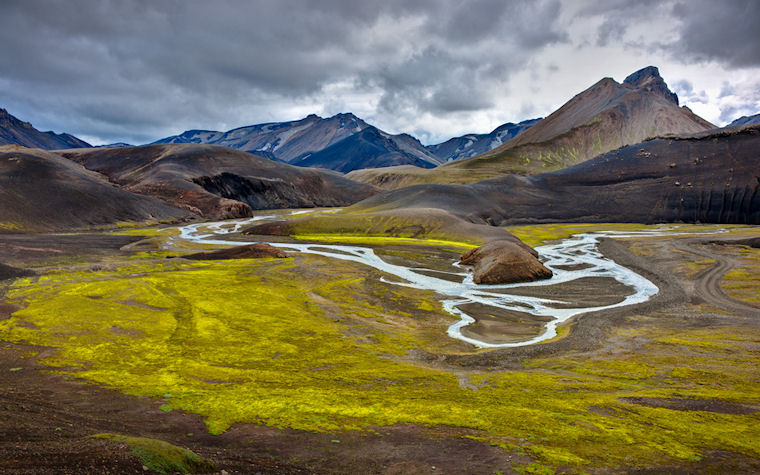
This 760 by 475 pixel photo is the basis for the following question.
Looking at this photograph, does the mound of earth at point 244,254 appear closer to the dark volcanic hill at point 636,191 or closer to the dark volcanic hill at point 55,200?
the dark volcanic hill at point 55,200

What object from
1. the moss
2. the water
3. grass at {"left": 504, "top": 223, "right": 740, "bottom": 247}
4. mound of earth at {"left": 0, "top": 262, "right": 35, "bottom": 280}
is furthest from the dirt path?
mound of earth at {"left": 0, "top": 262, "right": 35, "bottom": 280}

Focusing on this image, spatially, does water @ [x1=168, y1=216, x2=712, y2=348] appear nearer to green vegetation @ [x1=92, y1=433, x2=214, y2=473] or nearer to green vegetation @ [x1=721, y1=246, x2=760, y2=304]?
green vegetation @ [x1=721, y1=246, x2=760, y2=304]

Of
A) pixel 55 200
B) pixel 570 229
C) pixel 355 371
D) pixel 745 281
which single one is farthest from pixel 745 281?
pixel 55 200

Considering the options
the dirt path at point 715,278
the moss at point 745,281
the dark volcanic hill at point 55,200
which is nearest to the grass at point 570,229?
the dirt path at point 715,278

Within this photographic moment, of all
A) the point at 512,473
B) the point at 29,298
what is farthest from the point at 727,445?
the point at 29,298

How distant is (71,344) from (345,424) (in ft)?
64.9

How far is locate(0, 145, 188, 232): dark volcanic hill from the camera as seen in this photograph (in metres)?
110

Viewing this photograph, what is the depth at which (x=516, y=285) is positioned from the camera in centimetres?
5741

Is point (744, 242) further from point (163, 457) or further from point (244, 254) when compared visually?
point (163, 457)

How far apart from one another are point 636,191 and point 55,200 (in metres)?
192

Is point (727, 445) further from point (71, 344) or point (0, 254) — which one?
point (0, 254)

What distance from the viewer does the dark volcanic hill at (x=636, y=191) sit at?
478 ft

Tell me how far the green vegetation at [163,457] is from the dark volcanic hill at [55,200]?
116241 mm

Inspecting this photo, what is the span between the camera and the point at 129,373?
889 inches
